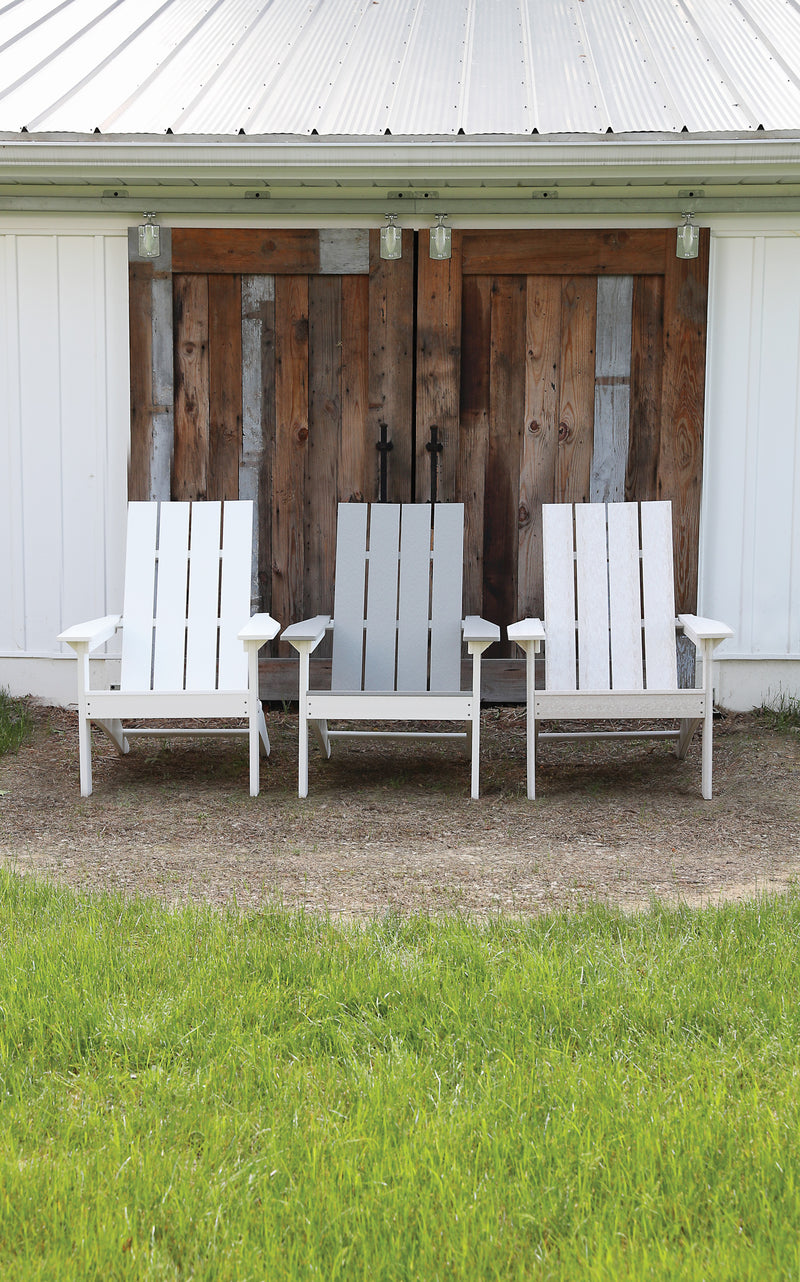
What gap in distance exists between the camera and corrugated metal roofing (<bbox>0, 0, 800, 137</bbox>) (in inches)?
193

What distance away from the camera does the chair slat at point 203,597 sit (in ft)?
14.5

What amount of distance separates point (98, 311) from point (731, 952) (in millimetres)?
4353

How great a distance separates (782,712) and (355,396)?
2.56 metres

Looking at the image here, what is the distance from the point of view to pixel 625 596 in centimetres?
447

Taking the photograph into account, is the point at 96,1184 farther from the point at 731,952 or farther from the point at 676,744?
the point at 676,744

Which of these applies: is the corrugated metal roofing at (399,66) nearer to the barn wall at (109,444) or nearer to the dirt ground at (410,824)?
the barn wall at (109,444)

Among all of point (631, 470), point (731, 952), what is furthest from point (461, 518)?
point (731, 952)

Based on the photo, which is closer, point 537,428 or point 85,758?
point 85,758

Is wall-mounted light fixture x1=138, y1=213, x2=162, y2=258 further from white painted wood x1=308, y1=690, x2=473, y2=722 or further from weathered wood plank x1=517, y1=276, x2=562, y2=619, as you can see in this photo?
white painted wood x1=308, y1=690, x2=473, y2=722

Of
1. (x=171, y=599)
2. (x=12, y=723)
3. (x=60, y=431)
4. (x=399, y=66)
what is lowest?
(x=12, y=723)

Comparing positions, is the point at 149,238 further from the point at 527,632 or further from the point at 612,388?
the point at 527,632

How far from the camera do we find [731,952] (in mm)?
2385

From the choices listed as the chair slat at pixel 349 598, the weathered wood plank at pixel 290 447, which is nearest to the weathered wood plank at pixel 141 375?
the weathered wood plank at pixel 290 447

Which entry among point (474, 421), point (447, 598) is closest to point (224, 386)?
point (474, 421)
